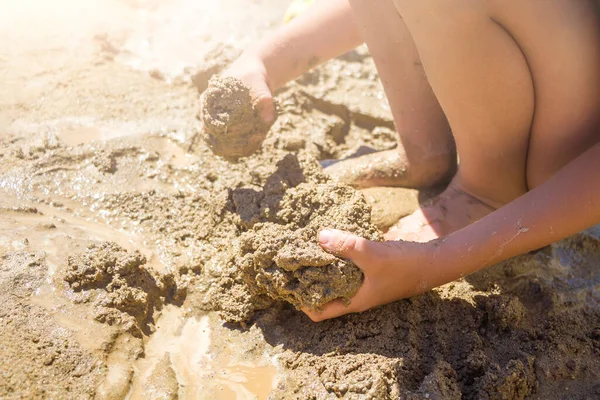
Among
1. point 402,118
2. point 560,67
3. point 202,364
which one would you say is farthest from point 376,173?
point 202,364

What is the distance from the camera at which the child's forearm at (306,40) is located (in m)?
2.48

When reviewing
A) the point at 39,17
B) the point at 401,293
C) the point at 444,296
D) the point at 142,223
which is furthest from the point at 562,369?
the point at 39,17

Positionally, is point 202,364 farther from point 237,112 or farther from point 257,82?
point 257,82

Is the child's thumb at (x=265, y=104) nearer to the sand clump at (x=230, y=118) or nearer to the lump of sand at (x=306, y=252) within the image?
the sand clump at (x=230, y=118)

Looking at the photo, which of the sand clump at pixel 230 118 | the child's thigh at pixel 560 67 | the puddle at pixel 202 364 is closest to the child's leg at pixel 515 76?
the child's thigh at pixel 560 67

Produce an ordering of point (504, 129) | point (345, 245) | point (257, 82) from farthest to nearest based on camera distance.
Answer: point (257, 82) → point (504, 129) → point (345, 245)

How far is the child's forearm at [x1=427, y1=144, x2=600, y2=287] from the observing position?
5.74 feet

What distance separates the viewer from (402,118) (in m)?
2.47

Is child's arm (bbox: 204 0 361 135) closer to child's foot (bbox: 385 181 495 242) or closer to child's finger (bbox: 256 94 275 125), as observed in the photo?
child's finger (bbox: 256 94 275 125)

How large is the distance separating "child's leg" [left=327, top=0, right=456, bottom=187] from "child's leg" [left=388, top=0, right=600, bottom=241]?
34cm

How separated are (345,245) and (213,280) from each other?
61cm

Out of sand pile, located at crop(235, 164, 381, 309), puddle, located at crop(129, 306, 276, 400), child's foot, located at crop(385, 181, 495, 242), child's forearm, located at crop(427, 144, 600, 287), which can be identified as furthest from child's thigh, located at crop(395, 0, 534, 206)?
puddle, located at crop(129, 306, 276, 400)

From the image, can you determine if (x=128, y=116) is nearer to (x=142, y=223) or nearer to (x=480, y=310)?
(x=142, y=223)

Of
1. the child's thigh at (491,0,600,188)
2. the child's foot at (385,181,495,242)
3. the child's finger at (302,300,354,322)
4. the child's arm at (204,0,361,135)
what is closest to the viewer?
the child's thigh at (491,0,600,188)
